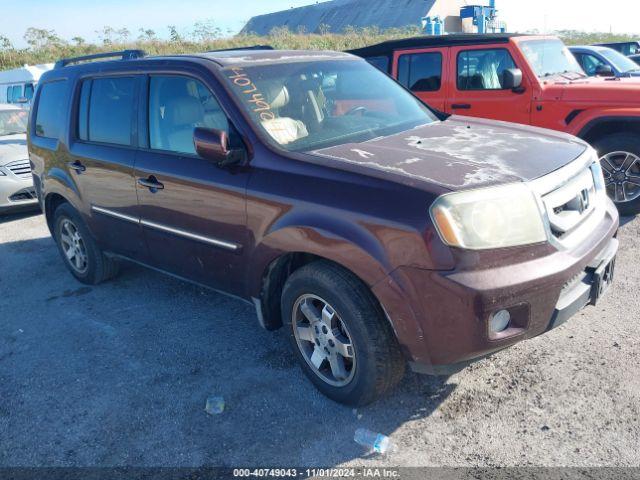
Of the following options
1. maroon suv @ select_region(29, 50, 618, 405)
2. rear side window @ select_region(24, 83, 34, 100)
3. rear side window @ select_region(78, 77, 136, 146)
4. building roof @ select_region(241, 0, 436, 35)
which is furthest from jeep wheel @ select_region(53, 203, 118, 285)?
building roof @ select_region(241, 0, 436, 35)

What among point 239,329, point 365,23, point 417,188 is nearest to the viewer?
point 417,188

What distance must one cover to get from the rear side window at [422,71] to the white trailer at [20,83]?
35.0 ft

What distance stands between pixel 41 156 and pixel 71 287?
123 centimetres

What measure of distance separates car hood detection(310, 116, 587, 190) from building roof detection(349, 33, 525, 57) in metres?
3.15

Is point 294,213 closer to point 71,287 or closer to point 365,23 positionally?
point 71,287

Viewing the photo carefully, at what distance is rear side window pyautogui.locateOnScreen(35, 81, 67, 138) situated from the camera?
192 inches

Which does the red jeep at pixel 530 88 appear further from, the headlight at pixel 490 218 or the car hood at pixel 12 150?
the car hood at pixel 12 150

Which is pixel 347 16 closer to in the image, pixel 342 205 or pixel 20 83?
pixel 20 83

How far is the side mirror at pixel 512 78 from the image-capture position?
20.1ft

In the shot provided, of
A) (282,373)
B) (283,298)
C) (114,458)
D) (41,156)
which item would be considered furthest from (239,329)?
(41,156)

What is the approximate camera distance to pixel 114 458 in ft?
9.19

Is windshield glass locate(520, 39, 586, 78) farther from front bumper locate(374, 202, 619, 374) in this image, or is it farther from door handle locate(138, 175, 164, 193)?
door handle locate(138, 175, 164, 193)

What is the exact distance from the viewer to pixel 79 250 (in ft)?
16.7

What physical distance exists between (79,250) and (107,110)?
4.68 ft
